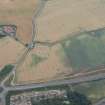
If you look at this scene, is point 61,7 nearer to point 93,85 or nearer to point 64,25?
point 64,25

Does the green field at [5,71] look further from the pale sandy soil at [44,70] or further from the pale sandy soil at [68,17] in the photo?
the pale sandy soil at [68,17]

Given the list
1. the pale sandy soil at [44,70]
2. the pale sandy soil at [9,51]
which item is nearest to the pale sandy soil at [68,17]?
the pale sandy soil at [9,51]

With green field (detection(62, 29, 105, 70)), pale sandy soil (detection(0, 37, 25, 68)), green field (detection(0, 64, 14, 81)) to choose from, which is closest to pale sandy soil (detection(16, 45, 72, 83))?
green field (detection(0, 64, 14, 81))

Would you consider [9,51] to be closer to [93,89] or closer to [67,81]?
[67,81]

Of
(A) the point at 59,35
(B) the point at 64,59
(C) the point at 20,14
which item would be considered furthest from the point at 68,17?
(B) the point at 64,59

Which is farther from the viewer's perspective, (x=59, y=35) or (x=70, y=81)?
(x=59, y=35)

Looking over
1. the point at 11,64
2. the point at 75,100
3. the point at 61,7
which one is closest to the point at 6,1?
the point at 61,7
